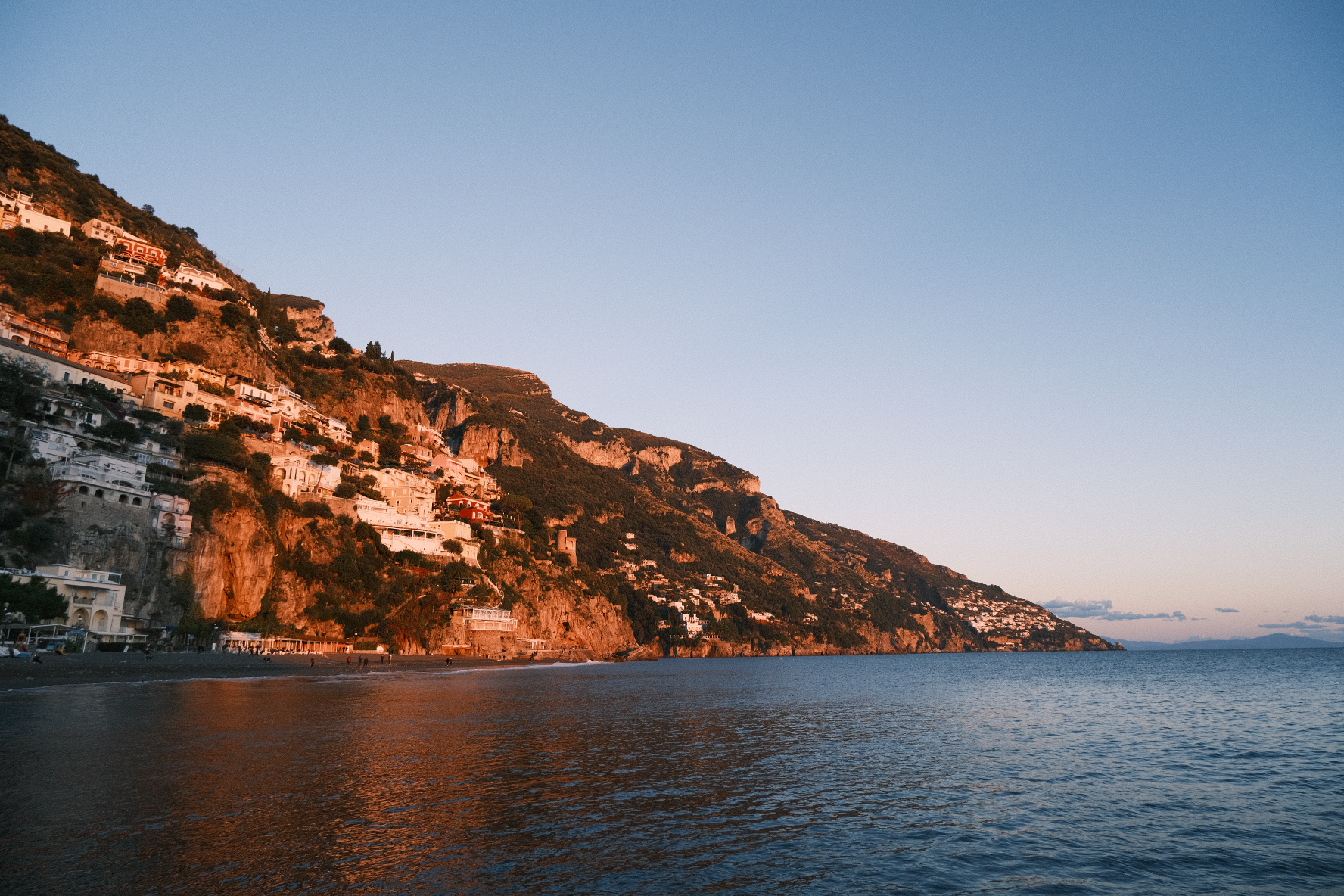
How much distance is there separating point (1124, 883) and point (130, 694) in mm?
41130

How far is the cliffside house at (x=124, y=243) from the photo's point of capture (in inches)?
3467

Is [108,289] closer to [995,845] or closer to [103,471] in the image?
[103,471]

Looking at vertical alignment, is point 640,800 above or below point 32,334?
below

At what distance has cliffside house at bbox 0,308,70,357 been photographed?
65.4 meters

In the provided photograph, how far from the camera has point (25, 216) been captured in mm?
81375

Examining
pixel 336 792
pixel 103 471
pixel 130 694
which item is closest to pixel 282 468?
pixel 103 471

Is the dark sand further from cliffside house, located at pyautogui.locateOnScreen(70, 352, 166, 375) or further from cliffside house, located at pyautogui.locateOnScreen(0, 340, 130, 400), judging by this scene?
cliffside house, located at pyautogui.locateOnScreen(70, 352, 166, 375)

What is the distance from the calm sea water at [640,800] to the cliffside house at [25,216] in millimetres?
67371

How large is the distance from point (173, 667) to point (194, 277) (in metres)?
63.9

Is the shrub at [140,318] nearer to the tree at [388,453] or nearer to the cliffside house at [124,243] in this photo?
the cliffside house at [124,243]

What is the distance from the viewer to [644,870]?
13453 millimetres

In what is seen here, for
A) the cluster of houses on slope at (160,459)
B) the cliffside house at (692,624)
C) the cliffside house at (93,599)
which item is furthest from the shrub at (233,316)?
the cliffside house at (692,624)

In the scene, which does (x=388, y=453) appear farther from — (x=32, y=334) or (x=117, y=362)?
(x=32, y=334)

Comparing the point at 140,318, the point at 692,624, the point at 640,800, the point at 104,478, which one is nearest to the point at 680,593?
the point at 692,624
